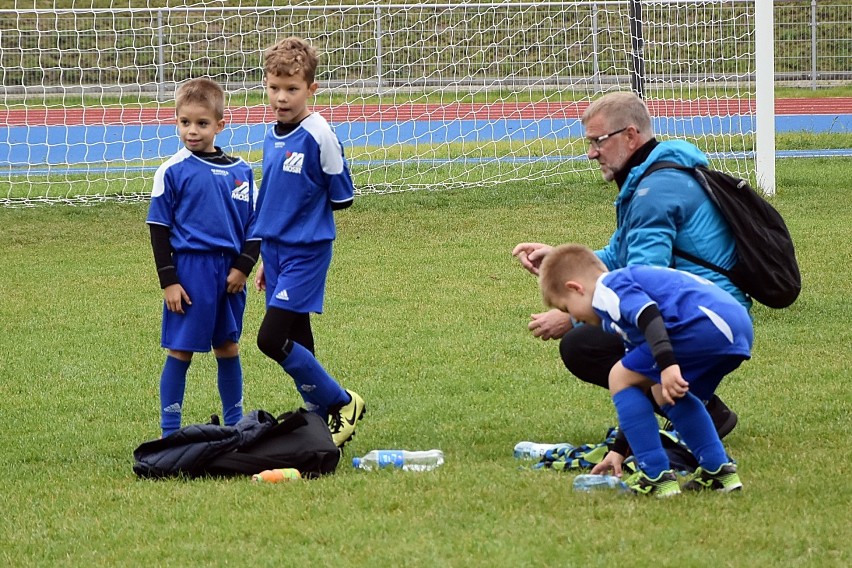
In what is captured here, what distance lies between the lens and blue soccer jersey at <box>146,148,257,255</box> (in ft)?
18.7

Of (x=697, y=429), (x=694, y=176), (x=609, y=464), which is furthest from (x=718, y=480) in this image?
(x=694, y=176)

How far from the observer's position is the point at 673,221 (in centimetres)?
480

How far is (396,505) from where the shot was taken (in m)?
4.63

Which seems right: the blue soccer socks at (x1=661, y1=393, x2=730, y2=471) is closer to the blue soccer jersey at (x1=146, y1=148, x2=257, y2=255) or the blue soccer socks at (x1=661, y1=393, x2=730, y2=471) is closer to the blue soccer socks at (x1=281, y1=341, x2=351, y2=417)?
the blue soccer socks at (x1=281, y1=341, x2=351, y2=417)

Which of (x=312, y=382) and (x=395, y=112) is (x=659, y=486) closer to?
(x=312, y=382)

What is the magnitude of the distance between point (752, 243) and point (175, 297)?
2.49 meters

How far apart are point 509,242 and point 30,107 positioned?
11.5m

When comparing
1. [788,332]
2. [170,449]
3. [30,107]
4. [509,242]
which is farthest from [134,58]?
[170,449]

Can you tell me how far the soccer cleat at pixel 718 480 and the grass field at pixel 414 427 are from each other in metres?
0.06

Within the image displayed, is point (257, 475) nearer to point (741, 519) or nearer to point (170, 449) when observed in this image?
point (170, 449)

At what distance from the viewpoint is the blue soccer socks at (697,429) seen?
14.9 ft

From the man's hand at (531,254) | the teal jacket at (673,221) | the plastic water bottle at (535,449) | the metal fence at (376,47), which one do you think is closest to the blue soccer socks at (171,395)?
the plastic water bottle at (535,449)

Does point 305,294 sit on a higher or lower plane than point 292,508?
higher

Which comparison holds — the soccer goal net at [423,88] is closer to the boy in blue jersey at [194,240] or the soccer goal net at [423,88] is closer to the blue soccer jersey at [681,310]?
the boy in blue jersey at [194,240]
